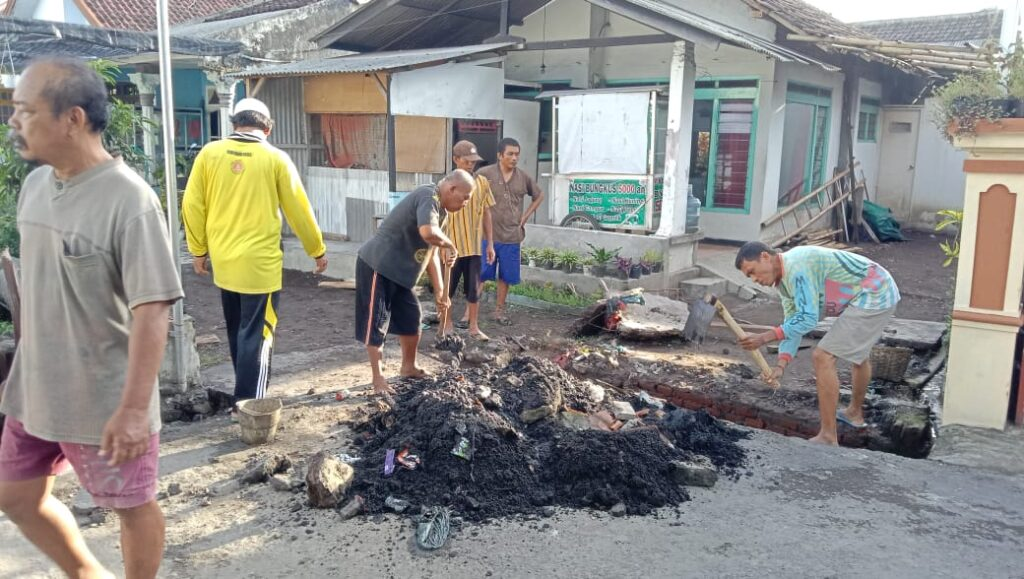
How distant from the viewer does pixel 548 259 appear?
10172mm

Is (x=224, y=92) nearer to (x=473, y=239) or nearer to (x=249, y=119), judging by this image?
(x=473, y=239)

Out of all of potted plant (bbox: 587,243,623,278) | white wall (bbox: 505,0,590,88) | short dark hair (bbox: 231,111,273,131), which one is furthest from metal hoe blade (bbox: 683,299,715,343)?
white wall (bbox: 505,0,590,88)

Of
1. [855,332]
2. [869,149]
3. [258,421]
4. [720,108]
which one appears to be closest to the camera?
[258,421]

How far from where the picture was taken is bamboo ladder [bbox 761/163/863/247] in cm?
1259

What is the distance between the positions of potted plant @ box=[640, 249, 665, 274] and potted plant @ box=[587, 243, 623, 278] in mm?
387

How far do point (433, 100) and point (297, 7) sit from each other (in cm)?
862

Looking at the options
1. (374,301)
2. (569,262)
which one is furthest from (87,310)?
(569,262)

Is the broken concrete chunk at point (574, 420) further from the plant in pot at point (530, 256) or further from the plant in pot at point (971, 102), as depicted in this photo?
the plant in pot at point (530, 256)

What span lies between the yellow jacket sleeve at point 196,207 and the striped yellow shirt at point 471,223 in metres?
2.93

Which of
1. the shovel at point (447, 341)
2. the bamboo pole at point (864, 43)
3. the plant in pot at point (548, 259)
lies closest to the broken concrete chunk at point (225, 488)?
the shovel at point (447, 341)

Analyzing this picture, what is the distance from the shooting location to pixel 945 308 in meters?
9.78

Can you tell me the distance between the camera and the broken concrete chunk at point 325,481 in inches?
149

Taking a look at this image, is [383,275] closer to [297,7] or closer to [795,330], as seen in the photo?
[795,330]

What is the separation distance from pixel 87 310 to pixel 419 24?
10.6m
